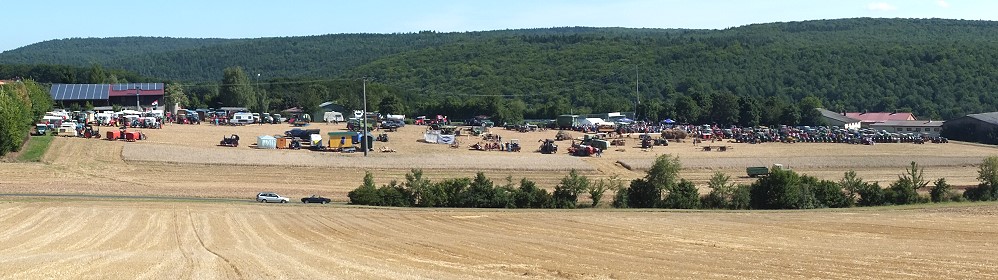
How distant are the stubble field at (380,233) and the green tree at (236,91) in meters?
58.2

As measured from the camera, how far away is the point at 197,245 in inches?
1040

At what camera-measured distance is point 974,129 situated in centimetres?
8812

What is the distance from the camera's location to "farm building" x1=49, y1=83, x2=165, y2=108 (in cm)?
9569

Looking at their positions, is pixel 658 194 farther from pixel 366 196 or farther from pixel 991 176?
pixel 991 176

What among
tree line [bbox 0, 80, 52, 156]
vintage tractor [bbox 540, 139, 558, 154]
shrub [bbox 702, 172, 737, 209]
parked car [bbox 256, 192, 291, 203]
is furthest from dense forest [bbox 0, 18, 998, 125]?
parked car [bbox 256, 192, 291, 203]

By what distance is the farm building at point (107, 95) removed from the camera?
95.7m

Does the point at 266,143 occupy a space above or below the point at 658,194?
above

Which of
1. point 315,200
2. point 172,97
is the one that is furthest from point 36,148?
point 172,97

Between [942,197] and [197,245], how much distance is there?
1336 inches

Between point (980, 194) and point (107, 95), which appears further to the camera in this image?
point (107, 95)

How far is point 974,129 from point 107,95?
77.8 meters

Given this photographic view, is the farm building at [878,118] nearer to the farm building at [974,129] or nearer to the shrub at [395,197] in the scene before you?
the farm building at [974,129]

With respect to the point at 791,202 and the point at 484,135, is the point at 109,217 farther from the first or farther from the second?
the point at 484,135

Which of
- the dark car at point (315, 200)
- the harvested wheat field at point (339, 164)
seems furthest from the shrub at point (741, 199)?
the dark car at point (315, 200)
